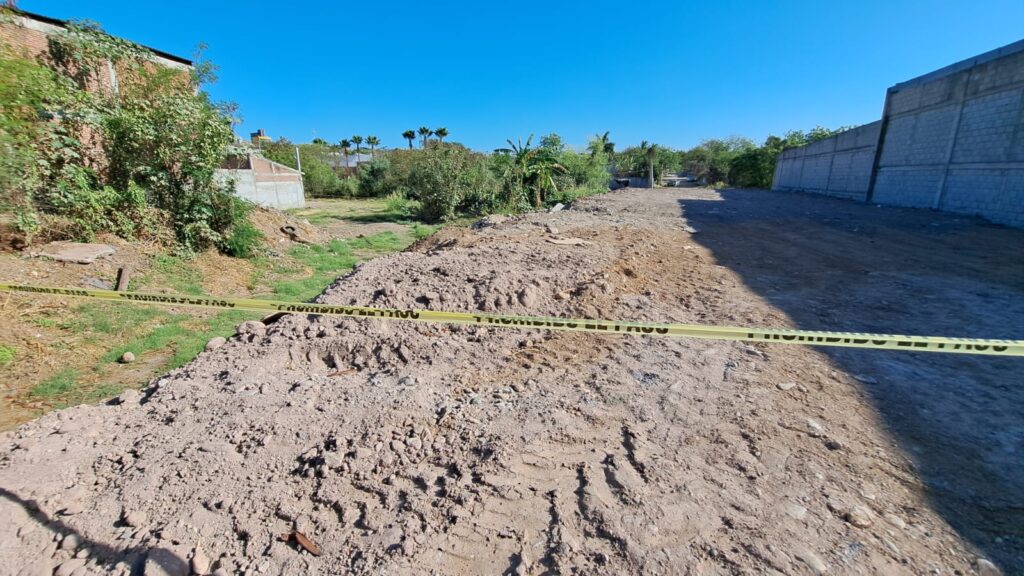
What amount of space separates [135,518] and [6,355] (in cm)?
A: 399

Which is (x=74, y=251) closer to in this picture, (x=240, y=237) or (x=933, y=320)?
(x=240, y=237)

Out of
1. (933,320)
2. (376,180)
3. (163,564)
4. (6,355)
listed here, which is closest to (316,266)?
(6,355)

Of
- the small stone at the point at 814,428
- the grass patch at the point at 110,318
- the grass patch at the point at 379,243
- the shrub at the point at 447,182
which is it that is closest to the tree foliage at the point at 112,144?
the grass patch at the point at 110,318

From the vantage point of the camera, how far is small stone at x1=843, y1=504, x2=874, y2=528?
191 cm

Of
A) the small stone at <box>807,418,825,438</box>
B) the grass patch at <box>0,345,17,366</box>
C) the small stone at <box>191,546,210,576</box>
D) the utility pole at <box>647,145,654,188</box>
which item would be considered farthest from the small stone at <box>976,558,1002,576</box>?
the utility pole at <box>647,145,654,188</box>

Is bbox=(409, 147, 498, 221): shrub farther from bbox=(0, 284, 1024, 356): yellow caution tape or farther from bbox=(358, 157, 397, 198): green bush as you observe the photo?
bbox=(0, 284, 1024, 356): yellow caution tape

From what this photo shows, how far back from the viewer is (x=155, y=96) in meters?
7.70

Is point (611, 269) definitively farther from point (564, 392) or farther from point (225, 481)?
point (225, 481)

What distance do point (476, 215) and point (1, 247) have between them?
1544 centimetres

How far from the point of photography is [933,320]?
4.44 m

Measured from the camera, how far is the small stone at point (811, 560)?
1696 mm

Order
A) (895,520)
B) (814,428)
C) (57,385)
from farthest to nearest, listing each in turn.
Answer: (57,385) < (814,428) < (895,520)

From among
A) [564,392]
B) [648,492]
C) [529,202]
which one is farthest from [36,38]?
[529,202]

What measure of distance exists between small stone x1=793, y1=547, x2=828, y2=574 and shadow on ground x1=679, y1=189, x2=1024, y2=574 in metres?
0.73
